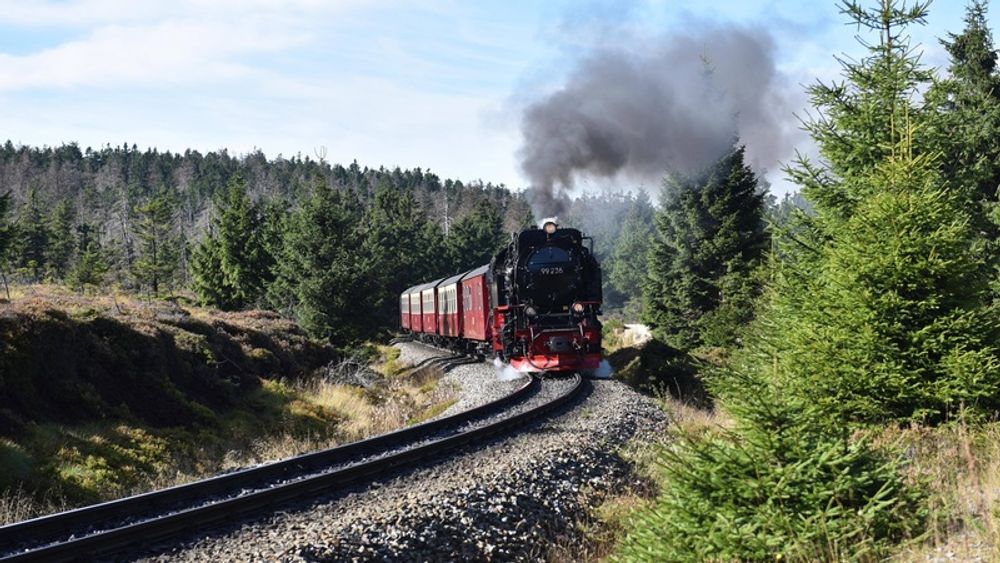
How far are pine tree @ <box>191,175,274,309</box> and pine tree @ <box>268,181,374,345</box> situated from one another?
13138 mm

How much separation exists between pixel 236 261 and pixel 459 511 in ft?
136

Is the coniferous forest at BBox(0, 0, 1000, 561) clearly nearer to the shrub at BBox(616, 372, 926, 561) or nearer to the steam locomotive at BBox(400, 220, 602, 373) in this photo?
the shrub at BBox(616, 372, 926, 561)

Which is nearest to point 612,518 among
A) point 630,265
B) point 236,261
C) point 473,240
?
point 236,261

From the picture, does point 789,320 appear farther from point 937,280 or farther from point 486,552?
point 486,552

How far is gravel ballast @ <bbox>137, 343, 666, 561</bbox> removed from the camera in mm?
7180

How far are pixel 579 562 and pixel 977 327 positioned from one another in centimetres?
465

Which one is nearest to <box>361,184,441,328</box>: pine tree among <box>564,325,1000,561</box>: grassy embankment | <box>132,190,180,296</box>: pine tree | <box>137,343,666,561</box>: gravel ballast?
<box>132,190,180,296</box>: pine tree

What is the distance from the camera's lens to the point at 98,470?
43.0 ft

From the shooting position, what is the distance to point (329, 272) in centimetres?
3206

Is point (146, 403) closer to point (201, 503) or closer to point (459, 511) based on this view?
point (201, 503)

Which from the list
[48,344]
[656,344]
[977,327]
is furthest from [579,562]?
[656,344]

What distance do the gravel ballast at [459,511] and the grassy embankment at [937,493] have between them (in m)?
0.32

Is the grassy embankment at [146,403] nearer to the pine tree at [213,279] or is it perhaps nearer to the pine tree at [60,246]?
the pine tree at [213,279]

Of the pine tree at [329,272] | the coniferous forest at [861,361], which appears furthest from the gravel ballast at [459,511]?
the pine tree at [329,272]
